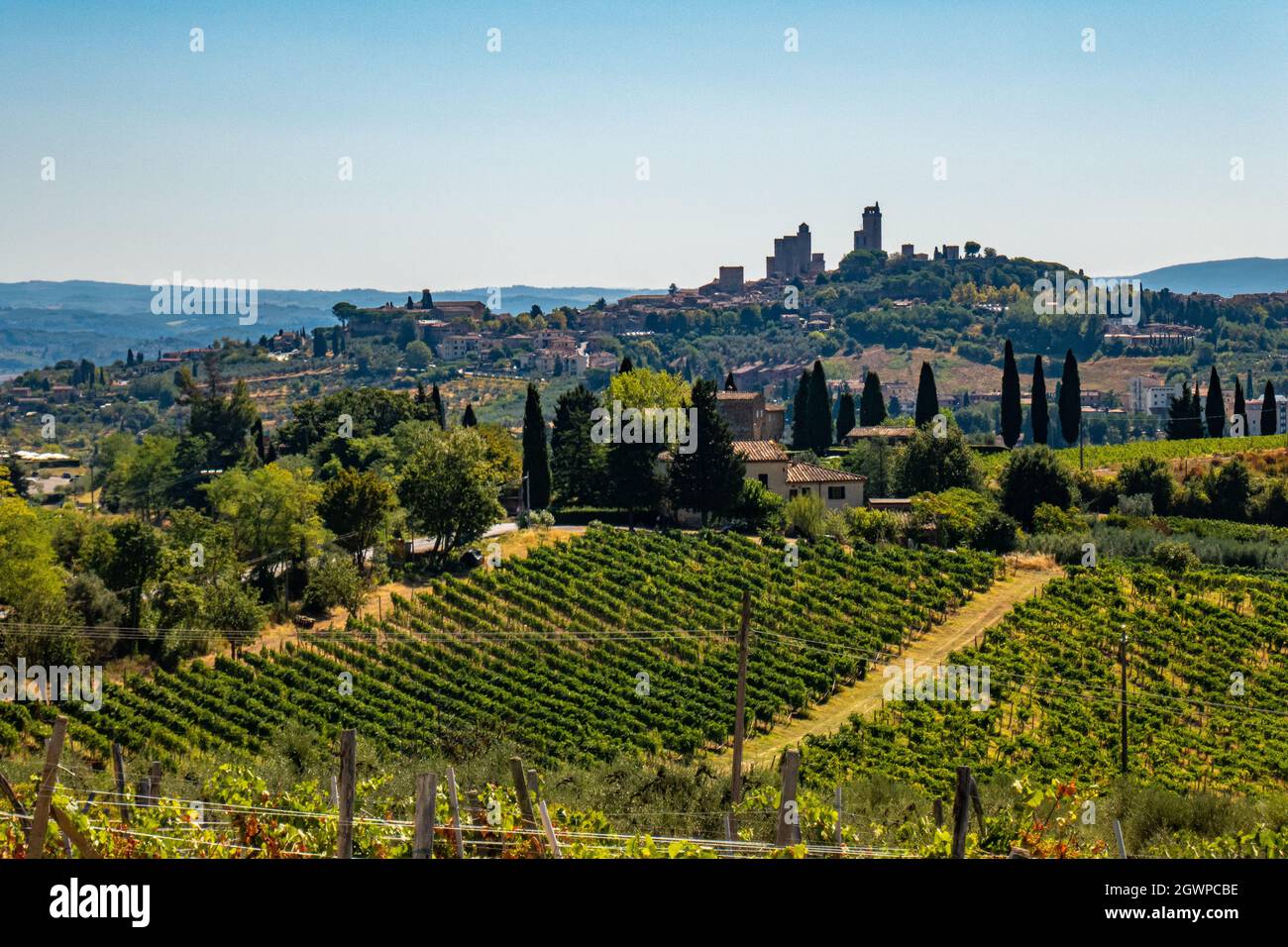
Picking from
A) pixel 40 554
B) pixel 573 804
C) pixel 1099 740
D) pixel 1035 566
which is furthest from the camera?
pixel 1035 566

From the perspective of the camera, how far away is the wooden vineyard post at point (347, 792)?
33.7 feet

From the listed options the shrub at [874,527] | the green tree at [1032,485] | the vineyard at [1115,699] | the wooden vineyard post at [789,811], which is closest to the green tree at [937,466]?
the green tree at [1032,485]

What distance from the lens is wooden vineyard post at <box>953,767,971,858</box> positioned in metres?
10.6

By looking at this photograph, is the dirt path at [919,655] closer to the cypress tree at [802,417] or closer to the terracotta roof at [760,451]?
the terracotta roof at [760,451]

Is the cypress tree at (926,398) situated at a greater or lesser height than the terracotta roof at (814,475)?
greater

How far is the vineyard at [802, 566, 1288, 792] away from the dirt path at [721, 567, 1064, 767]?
948 millimetres

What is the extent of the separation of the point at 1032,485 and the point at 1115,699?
965 inches

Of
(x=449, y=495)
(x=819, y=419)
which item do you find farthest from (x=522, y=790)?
(x=819, y=419)

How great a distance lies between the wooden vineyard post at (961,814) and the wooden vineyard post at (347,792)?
176 inches

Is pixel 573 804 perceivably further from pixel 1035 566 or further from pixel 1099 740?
pixel 1035 566
